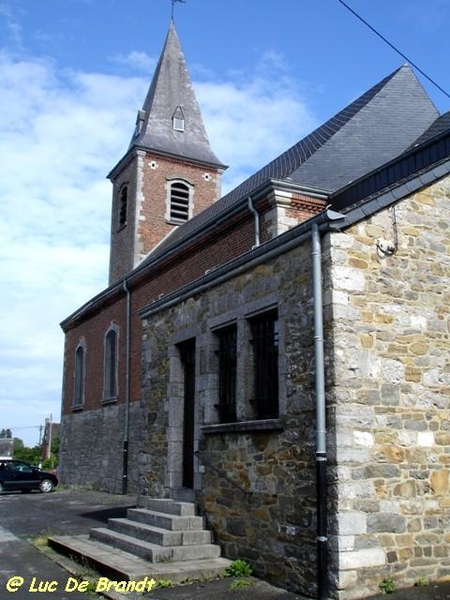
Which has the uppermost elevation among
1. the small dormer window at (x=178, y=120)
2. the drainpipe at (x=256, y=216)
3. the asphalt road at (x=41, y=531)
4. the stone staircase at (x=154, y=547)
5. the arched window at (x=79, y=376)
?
the small dormer window at (x=178, y=120)

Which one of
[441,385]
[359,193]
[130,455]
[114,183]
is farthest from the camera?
[114,183]

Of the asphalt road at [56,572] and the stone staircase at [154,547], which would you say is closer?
the asphalt road at [56,572]

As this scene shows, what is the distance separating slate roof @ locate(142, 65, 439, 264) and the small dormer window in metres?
11.0

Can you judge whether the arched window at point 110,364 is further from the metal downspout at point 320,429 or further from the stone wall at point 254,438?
the metal downspout at point 320,429

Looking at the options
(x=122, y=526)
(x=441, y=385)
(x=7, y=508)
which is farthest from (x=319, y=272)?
(x=7, y=508)

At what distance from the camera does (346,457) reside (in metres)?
6.04

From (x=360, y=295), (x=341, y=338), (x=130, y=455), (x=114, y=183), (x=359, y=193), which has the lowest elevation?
(x=130, y=455)

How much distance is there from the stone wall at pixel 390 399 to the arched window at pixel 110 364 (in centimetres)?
1527

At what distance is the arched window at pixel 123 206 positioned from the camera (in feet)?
88.7

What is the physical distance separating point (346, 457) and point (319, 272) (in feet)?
5.98

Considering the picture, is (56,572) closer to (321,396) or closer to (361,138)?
(321,396)

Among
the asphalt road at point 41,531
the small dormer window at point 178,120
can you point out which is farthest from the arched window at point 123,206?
the asphalt road at point 41,531

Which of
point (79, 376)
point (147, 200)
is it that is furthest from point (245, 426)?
point (147, 200)

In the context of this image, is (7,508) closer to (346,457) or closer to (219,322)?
(219,322)
